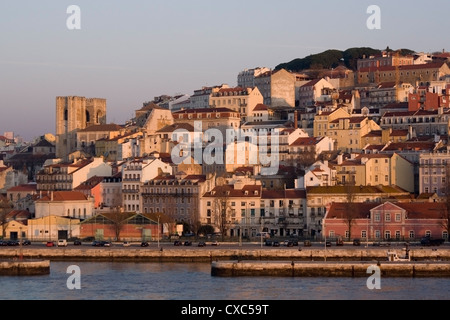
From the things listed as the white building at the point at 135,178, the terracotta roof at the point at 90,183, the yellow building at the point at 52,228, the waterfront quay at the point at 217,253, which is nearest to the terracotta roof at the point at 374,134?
the white building at the point at 135,178

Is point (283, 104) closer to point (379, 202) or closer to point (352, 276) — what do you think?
point (379, 202)

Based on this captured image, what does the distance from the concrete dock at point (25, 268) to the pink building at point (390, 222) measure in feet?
51.9

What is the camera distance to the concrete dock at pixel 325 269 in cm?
4797

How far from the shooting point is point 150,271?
50156mm

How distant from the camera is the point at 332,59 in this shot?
124500 mm

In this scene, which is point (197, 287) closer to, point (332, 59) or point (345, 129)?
point (345, 129)

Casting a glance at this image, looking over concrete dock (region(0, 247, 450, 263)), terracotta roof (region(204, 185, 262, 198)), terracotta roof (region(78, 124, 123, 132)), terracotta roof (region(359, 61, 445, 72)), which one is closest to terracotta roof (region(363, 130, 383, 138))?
terracotta roof (region(204, 185, 262, 198))

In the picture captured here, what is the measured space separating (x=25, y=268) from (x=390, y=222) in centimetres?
1835

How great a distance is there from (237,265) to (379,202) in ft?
49.5

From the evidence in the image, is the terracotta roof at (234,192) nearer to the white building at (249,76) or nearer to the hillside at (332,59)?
the white building at (249,76)

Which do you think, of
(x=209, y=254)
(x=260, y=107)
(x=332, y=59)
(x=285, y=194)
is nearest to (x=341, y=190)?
(x=285, y=194)

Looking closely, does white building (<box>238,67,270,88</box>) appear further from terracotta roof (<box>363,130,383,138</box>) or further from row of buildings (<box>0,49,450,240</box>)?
terracotta roof (<box>363,130,383,138</box>)

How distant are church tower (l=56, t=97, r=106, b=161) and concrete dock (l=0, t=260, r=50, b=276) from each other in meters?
39.2
